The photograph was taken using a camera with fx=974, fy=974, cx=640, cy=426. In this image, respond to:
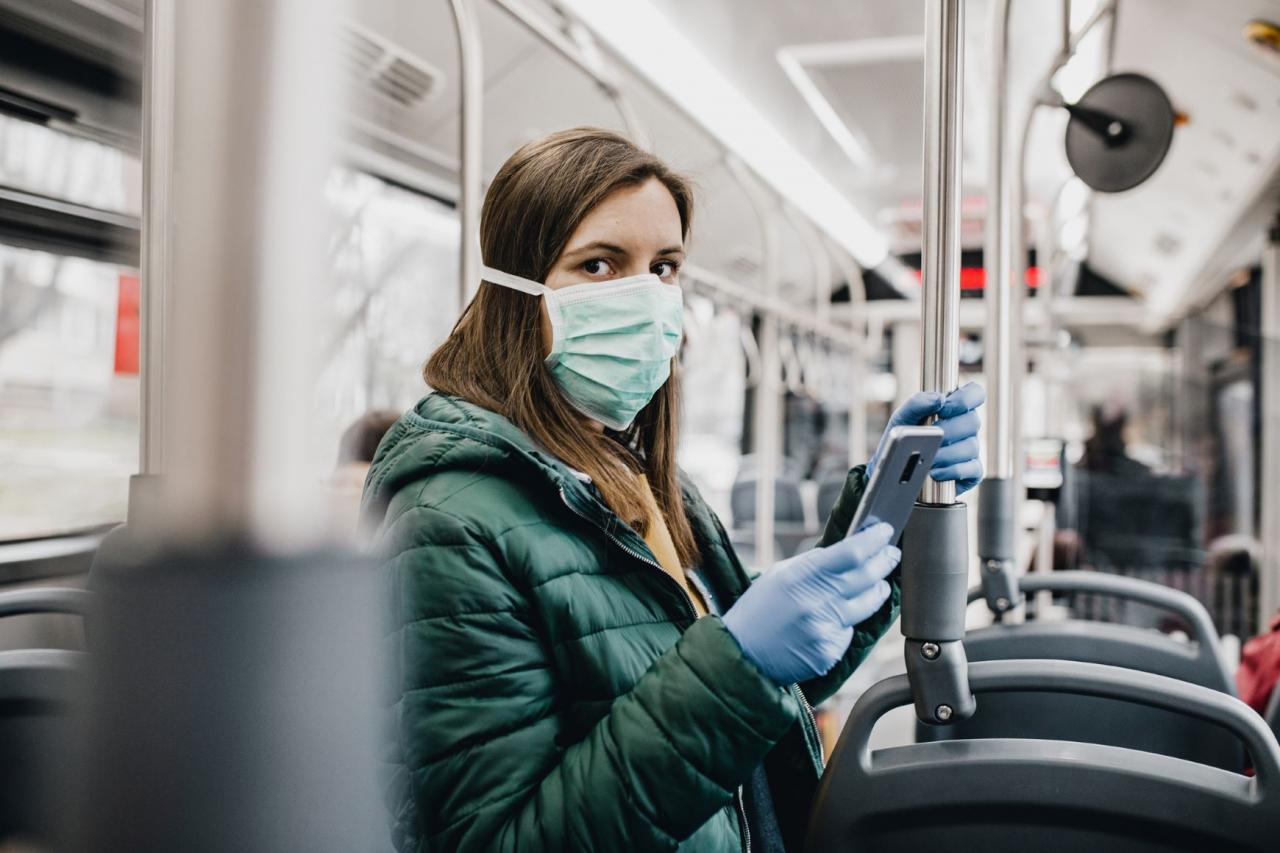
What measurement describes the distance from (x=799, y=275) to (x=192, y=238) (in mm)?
7130

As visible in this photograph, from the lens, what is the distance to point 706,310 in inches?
194

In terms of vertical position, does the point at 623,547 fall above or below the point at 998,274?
below

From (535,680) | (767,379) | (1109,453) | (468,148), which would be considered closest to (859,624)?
(535,680)

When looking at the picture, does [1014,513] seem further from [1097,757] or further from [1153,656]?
[1097,757]

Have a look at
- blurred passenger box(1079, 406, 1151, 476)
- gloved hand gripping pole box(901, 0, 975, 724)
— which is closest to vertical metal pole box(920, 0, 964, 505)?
gloved hand gripping pole box(901, 0, 975, 724)

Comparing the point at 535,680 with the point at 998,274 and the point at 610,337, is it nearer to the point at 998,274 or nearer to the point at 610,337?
the point at 610,337

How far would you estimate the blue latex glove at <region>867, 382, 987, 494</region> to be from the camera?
84cm

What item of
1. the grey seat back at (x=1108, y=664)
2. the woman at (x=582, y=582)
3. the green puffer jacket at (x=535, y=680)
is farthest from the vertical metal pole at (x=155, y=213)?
the grey seat back at (x=1108, y=664)

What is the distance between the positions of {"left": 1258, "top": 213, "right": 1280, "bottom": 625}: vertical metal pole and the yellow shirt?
4683 mm

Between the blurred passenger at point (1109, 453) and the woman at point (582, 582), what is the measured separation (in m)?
3.60

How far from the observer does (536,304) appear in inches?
41.8

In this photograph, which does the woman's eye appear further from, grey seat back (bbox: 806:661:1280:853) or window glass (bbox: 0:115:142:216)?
window glass (bbox: 0:115:142:216)

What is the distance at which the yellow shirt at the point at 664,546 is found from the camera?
1.08 metres

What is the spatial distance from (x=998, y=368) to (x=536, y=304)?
29.0 inches
